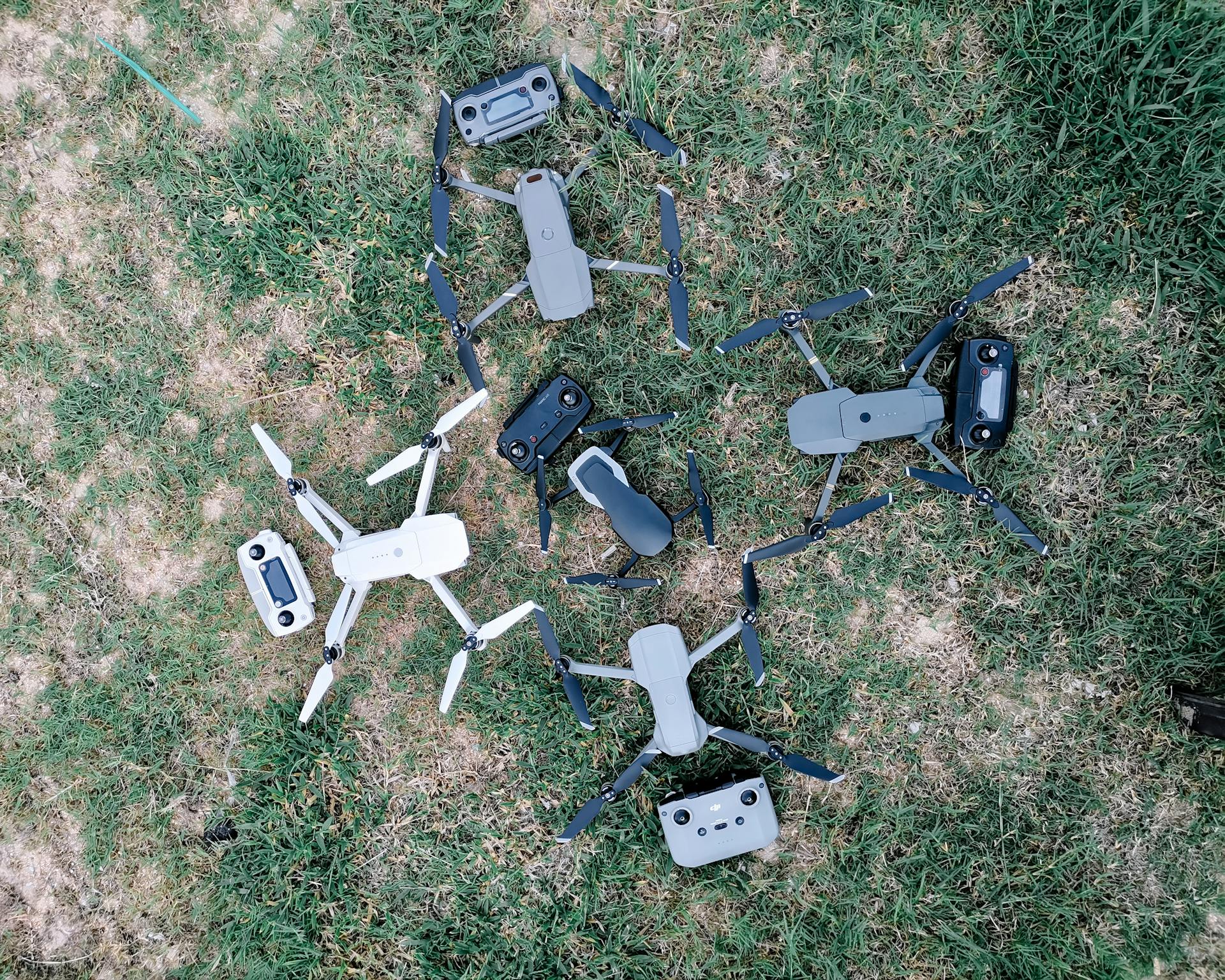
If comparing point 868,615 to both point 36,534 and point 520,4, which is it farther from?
point 36,534

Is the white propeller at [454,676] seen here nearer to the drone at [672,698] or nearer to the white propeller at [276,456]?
the drone at [672,698]

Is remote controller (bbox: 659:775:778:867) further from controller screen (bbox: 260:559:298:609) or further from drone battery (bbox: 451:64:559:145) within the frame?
drone battery (bbox: 451:64:559:145)

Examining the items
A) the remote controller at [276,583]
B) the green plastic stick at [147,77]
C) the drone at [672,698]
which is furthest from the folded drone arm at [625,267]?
the green plastic stick at [147,77]

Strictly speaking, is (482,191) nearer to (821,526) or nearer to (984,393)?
(821,526)

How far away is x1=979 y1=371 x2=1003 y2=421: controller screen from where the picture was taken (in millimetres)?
4633

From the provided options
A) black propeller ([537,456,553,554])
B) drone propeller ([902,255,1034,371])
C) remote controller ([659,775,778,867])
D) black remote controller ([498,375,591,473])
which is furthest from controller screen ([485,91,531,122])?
remote controller ([659,775,778,867])

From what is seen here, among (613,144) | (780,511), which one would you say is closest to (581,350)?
(613,144)

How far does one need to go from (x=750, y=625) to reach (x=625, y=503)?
1215 millimetres

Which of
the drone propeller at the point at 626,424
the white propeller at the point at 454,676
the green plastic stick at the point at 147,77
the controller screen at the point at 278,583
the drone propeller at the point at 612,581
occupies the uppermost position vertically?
the green plastic stick at the point at 147,77

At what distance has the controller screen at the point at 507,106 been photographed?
15.6ft

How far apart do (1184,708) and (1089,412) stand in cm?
215

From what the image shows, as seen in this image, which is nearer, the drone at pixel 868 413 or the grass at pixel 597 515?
the drone at pixel 868 413

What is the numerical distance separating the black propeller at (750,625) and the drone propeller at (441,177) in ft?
10.1

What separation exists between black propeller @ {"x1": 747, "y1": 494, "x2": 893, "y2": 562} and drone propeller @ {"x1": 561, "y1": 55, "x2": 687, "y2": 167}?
8.92 ft
